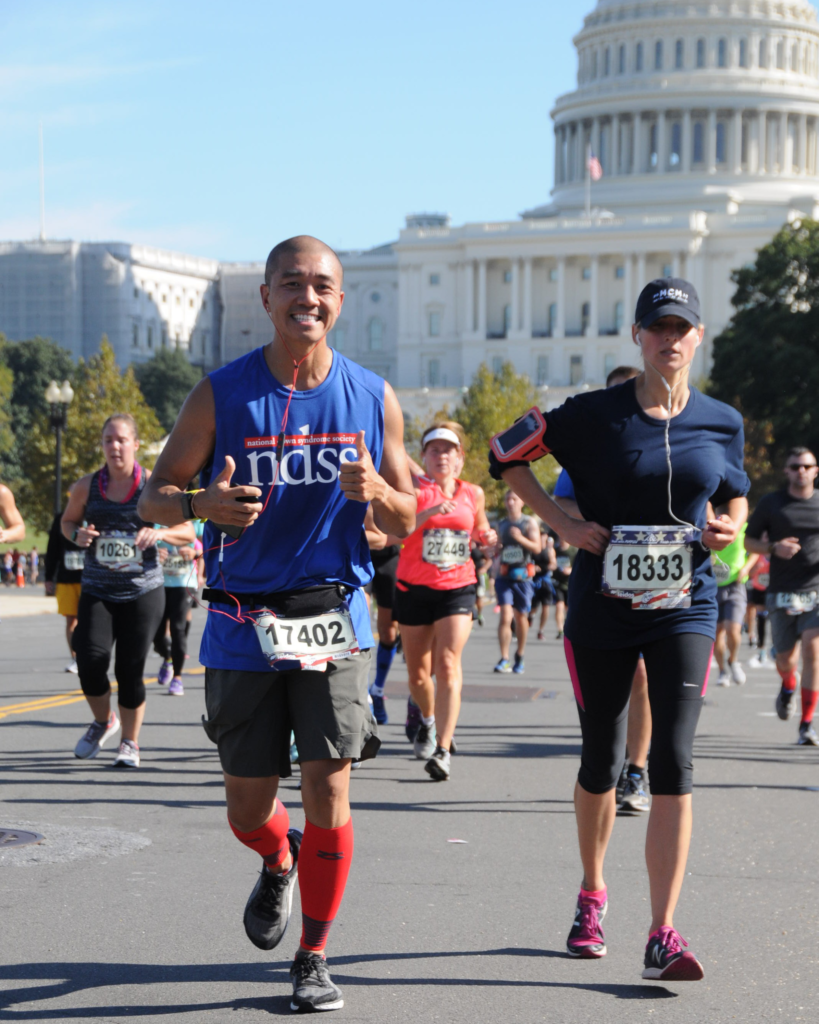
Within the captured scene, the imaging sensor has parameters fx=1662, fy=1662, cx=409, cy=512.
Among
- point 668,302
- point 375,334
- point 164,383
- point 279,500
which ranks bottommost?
point 279,500

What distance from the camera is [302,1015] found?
459 centimetres

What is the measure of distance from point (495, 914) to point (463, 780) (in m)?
3.35

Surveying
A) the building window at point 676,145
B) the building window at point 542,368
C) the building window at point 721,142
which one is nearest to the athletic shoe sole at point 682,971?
the building window at point 542,368

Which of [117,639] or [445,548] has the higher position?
[445,548]

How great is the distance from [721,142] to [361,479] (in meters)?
134

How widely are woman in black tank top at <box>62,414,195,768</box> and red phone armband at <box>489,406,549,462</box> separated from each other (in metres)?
3.77

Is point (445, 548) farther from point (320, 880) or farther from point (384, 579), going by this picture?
point (320, 880)

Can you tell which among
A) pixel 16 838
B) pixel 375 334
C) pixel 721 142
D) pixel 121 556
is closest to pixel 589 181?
pixel 721 142

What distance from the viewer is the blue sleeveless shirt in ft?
15.6

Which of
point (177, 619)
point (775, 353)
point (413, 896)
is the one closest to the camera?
point (413, 896)

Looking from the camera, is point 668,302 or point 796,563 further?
A: point 796,563

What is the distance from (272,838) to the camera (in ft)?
16.3

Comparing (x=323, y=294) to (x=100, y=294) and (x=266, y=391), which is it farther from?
(x=100, y=294)

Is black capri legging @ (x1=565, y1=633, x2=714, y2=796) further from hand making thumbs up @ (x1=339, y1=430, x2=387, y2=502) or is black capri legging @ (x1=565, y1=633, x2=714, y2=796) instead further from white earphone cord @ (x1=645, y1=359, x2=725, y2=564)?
hand making thumbs up @ (x1=339, y1=430, x2=387, y2=502)
